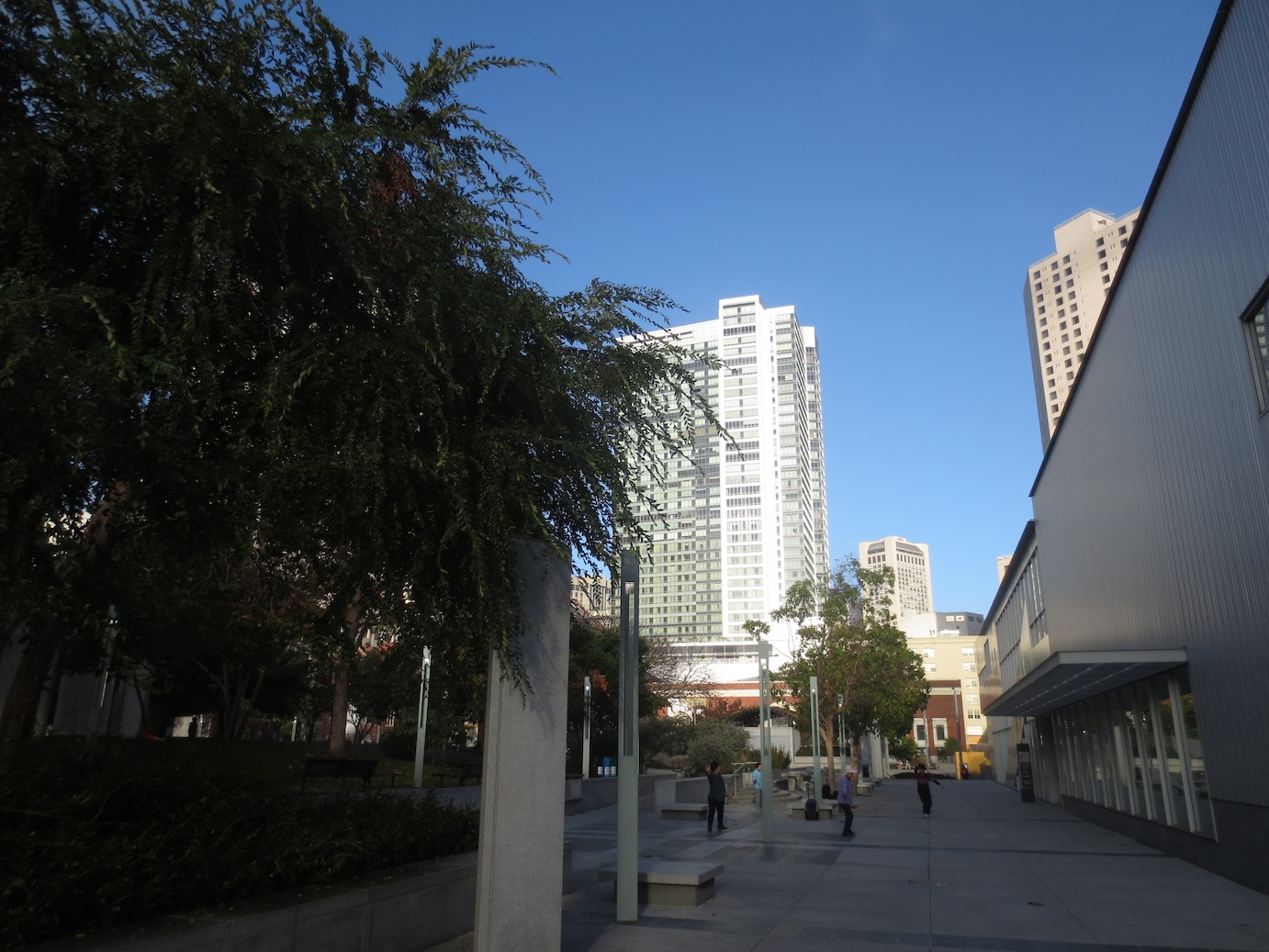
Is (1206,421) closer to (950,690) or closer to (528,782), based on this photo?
(528,782)

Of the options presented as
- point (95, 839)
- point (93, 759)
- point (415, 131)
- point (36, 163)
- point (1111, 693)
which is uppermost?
point (415, 131)

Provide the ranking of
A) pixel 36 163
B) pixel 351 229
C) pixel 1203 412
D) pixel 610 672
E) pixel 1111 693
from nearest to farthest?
1. pixel 36 163
2. pixel 351 229
3. pixel 1203 412
4. pixel 1111 693
5. pixel 610 672

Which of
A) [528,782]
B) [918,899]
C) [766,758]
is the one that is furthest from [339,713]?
[528,782]

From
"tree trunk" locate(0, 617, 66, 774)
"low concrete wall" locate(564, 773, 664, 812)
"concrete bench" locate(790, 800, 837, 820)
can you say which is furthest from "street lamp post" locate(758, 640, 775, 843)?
"tree trunk" locate(0, 617, 66, 774)

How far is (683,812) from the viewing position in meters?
26.1

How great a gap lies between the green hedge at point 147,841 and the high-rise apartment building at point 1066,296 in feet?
500

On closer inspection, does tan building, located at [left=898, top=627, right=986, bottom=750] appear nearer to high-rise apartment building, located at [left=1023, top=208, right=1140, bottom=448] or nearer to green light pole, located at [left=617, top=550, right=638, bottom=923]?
high-rise apartment building, located at [left=1023, top=208, right=1140, bottom=448]

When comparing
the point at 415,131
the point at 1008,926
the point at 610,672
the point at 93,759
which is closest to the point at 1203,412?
the point at 1008,926

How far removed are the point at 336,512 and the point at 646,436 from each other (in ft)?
9.14

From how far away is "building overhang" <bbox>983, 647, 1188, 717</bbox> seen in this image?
51.8 feet

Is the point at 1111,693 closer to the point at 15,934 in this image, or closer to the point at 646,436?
the point at 646,436

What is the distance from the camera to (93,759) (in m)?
7.03

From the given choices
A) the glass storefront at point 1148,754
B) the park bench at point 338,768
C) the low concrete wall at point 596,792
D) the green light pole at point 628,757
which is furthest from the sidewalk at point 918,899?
the low concrete wall at point 596,792

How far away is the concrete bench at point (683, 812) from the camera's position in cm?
2555
